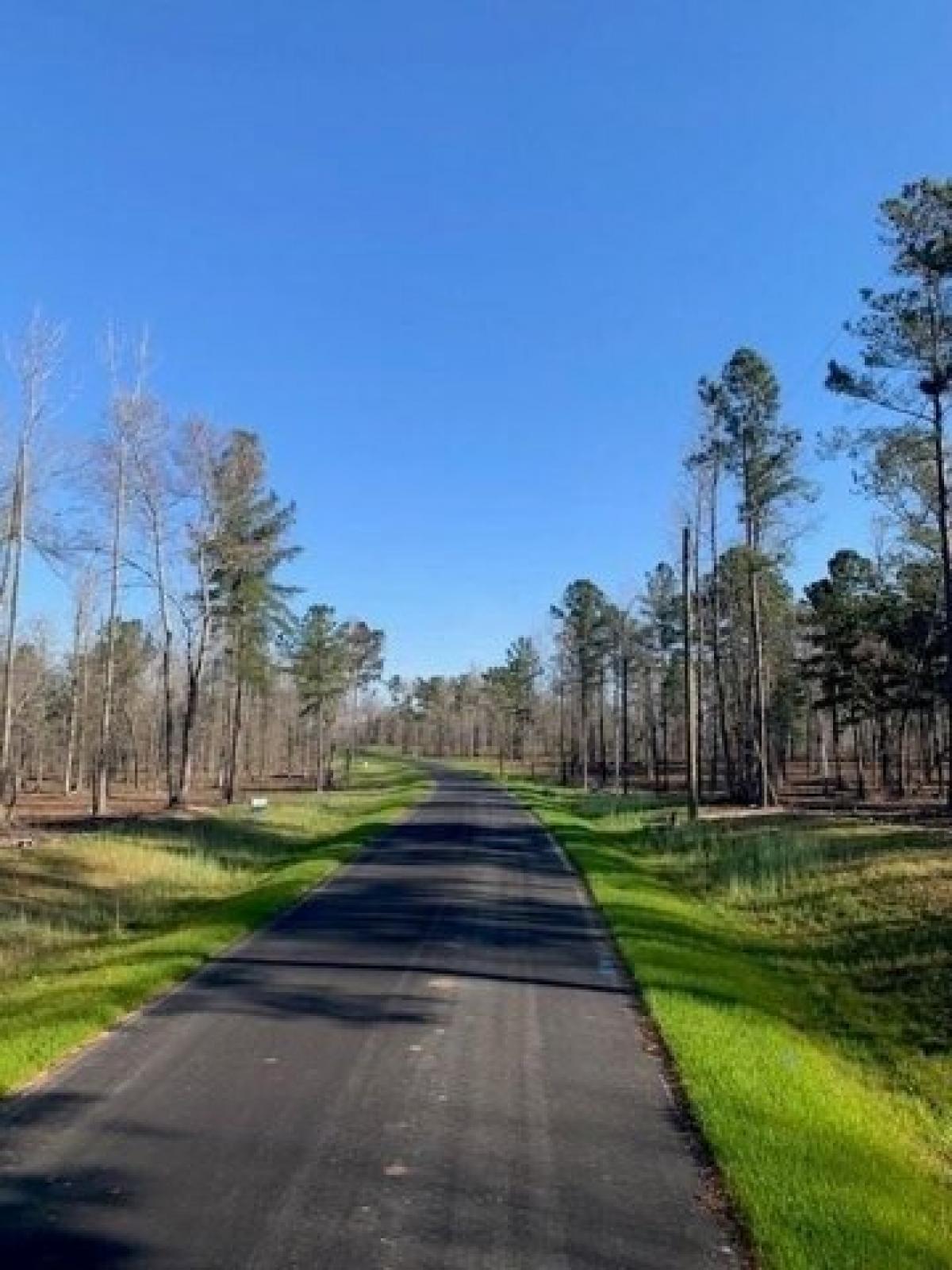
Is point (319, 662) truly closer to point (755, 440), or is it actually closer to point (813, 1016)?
point (755, 440)

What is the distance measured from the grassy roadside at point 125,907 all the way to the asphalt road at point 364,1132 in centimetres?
52

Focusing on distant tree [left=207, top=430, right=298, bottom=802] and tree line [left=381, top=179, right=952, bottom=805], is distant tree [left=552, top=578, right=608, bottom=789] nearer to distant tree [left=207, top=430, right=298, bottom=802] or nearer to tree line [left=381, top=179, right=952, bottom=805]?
tree line [left=381, top=179, right=952, bottom=805]

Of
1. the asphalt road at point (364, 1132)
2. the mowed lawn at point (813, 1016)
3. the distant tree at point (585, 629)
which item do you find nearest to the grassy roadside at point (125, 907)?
the asphalt road at point (364, 1132)

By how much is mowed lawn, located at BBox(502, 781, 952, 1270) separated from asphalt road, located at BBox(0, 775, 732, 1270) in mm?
444

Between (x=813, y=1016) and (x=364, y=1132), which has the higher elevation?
(x=364, y=1132)

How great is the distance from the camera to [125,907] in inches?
812

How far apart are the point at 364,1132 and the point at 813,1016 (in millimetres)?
7233

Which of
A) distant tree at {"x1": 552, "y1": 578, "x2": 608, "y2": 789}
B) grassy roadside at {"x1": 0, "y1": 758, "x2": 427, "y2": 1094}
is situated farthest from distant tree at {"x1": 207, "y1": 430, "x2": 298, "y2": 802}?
distant tree at {"x1": 552, "y1": 578, "x2": 608, "y2": 789}

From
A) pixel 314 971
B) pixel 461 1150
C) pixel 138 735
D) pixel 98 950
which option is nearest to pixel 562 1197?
pixel 461 1150

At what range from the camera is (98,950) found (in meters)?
15.7

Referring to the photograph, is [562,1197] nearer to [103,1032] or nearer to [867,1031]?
[103,1032]

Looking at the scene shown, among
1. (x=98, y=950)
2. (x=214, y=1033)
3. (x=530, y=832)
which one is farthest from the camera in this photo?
(x=530, y=832)

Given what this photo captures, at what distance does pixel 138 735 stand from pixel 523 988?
3560 inches

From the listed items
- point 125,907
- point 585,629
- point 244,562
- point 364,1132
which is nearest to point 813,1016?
point 364,1132
